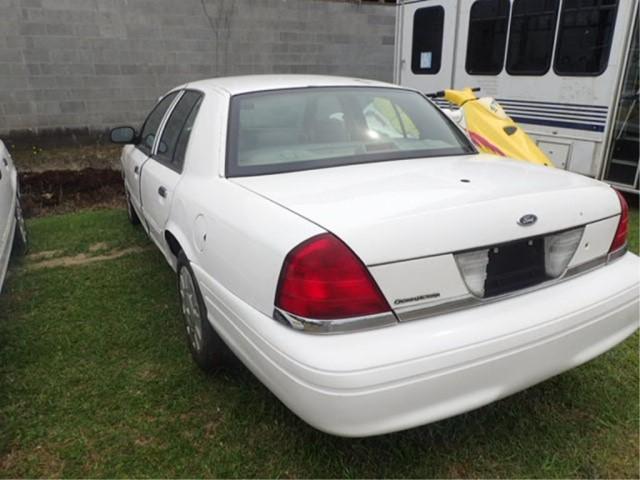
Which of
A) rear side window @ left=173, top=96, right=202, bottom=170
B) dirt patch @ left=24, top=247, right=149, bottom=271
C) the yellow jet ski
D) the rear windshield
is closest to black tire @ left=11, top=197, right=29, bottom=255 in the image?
dirt patch @ left=24, top=247, right=149, bottom=271

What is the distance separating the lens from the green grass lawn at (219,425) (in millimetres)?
2223

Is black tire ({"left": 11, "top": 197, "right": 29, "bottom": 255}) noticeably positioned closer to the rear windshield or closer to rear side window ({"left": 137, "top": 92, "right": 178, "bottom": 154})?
rear side window ({"left": 137, "top": 92, "right": 178, "bottom": 154})

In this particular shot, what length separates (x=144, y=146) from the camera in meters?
4.07

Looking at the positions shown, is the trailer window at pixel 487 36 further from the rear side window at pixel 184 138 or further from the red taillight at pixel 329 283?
the red taillight at pixel 329 283

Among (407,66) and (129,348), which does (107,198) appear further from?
(407,66)

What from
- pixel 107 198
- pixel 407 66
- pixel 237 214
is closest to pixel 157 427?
Result: pixel 237 214

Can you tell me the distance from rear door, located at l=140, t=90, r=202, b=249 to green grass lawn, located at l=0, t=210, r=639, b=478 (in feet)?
2.46

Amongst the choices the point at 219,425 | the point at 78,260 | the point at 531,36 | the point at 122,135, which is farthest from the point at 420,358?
the point at 531,36

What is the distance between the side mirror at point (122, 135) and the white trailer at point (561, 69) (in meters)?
3.63

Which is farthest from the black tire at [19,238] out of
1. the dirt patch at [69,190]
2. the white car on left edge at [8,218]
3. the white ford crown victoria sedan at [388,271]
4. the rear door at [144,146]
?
the white ford crown victoria sedan at [388,271]

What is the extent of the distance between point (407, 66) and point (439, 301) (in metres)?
7.36

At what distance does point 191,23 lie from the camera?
944 centimetres

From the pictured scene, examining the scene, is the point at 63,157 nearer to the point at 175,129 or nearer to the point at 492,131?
the point at 175,129

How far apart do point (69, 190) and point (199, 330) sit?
5518 millimetres
